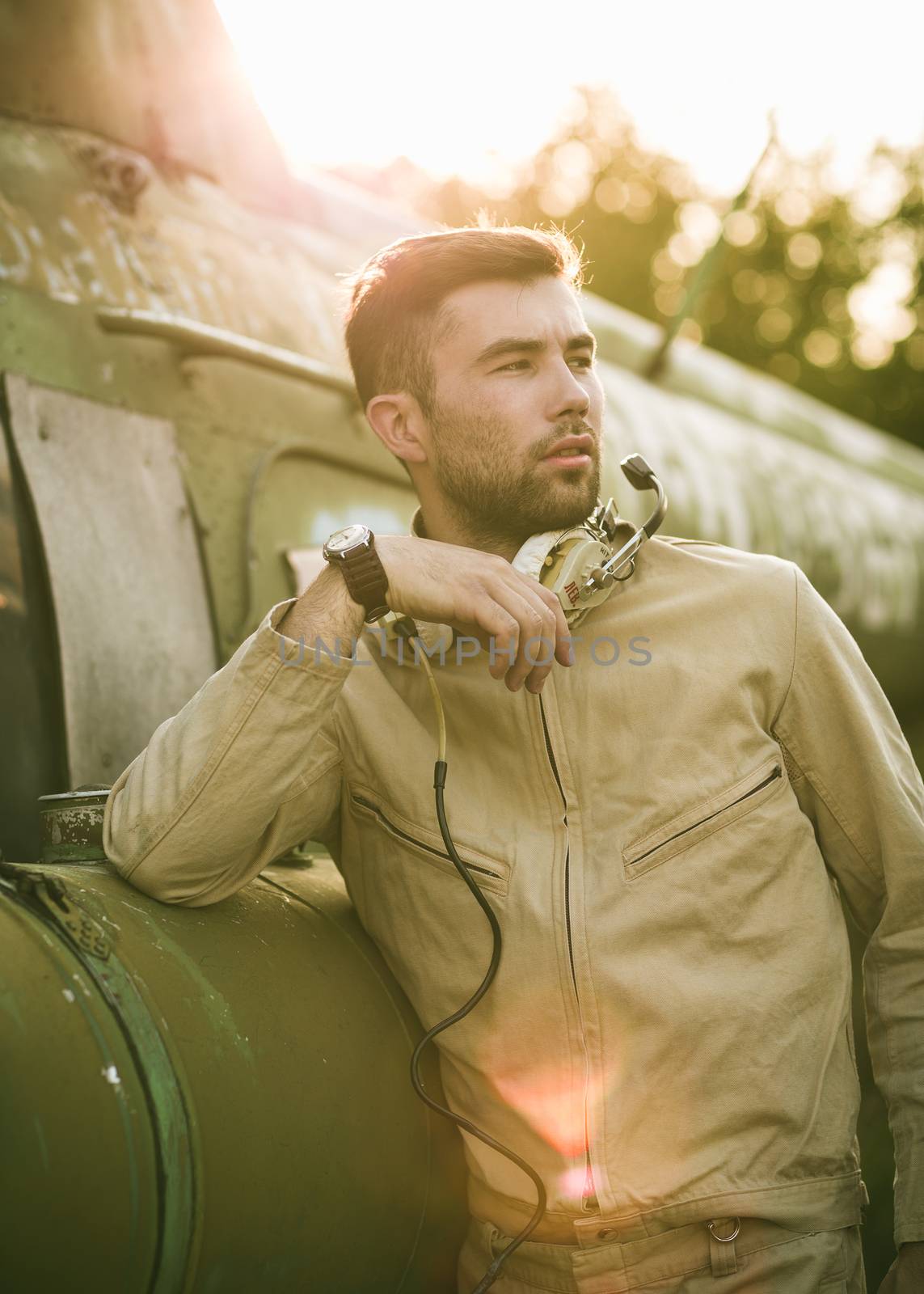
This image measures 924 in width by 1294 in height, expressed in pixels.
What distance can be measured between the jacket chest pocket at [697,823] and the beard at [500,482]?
0.50 meters

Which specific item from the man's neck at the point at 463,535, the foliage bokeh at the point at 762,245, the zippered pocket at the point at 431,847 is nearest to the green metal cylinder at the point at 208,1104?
the zippered pocket at the point at 431,847

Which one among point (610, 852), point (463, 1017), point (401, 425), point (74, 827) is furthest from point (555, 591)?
point (74, 827)

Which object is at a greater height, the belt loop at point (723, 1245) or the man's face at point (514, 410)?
the man's face at point (514, 410)

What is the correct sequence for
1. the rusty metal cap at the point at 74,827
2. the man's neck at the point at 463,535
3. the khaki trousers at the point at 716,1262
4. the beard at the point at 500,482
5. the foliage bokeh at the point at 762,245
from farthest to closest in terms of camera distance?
the foliage bokeh at the point at 762,245, the man's neck at the point at 463,535, the beard at the point at 500,482, the rusty metal cap at the point at 74,827, the khaki trousers at the point at 716,1262

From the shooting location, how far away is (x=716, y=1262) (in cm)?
168

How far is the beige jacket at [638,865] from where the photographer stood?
175 centimetres

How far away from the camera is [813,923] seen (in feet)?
6.12

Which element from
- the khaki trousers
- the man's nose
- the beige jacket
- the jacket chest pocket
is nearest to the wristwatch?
the beige jacket

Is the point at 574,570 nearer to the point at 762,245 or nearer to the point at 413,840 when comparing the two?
the point at 413,840

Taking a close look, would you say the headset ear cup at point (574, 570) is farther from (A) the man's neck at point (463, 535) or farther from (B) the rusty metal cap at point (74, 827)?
(B) the rusty metal cap at point (74, 827)

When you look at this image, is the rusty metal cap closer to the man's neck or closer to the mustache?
the man's neck

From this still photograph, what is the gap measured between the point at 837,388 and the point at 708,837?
23473 mm

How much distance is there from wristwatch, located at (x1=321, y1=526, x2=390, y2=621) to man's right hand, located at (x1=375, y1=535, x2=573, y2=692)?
0.02 meters

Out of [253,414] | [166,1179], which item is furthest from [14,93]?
[166,1179]
